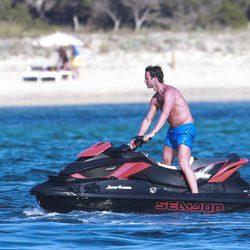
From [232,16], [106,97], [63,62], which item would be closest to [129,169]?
[106,97]

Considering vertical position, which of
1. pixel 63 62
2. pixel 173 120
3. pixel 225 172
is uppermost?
pixel 63 62

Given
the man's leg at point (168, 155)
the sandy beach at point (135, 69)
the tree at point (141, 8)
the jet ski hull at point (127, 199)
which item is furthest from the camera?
the tree at point (141, 8)

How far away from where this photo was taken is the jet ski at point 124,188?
10.1m

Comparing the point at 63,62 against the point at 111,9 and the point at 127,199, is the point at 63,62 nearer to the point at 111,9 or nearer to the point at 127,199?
the point at 111,9

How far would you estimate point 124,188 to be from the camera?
33.4ft

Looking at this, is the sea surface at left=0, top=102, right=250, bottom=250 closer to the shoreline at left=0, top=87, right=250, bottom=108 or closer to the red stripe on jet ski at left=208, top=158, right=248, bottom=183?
the red stripe on jet ski at left=208, top=158, right=248, bottom=183

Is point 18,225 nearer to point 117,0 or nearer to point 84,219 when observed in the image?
point 84,219

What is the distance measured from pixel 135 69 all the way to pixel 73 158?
14065 mm

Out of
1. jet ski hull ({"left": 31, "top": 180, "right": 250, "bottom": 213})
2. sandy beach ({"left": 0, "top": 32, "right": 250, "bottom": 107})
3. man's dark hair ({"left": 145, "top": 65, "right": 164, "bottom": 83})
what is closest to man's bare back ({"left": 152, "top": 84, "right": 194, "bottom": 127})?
man's dark hair ({"left": 145, "top": 65, "right": 164, "bottom": 83})

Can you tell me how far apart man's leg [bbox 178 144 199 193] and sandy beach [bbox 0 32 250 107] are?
17.0 metres

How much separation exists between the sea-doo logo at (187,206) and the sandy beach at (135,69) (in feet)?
56.1

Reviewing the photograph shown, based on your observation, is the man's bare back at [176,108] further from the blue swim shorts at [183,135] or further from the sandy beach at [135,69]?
the sandy beach at [135,69]

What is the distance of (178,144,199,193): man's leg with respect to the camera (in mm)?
10266

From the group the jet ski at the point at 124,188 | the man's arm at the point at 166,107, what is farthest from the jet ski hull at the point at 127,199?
the man's arm at the point at 166,107
